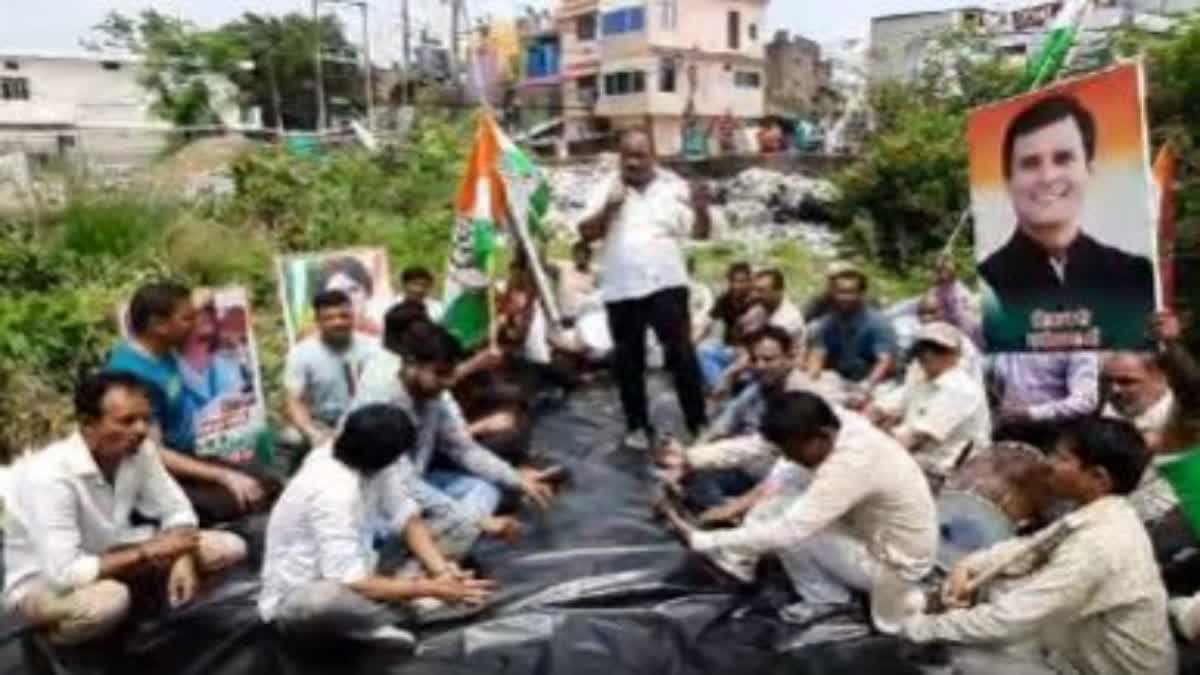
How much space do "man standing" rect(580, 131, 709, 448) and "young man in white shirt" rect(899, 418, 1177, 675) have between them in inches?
112

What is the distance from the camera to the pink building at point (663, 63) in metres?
38.5

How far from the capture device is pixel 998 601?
331cm

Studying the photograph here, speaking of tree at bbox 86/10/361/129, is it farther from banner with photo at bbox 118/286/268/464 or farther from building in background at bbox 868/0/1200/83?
banner with photo at bbox 118/286/268/464

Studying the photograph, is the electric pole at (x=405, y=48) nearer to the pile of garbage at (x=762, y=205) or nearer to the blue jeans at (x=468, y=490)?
the pile of garbage at (x=762, y=205)

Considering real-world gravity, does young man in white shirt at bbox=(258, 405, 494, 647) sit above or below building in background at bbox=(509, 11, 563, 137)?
below

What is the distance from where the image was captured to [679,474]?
5.33 meters

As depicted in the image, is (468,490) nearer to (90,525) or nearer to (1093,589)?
(90,525)

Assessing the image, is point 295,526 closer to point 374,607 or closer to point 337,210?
point 374,607

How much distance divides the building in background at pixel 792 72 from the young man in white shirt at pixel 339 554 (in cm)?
3853

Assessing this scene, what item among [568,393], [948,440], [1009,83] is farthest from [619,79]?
[948,440]

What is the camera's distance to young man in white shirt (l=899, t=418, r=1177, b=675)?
3.15 m

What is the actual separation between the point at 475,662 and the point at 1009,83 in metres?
12.1

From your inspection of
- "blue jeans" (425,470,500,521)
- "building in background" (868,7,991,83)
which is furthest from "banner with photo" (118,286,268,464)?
"building in background" (868,7,991,83)

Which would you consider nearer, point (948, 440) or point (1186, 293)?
point (948, 440)
